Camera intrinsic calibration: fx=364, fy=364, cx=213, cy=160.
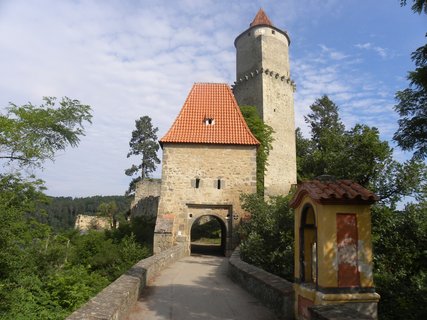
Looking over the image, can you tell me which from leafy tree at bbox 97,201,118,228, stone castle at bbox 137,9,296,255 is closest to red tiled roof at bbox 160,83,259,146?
stone castle at bbox 137,9,296,255

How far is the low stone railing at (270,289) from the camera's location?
617 centimetres

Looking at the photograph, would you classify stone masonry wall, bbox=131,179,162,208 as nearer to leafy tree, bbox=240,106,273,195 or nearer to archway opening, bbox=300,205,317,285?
leafy tree, bbox=240,106,273,195

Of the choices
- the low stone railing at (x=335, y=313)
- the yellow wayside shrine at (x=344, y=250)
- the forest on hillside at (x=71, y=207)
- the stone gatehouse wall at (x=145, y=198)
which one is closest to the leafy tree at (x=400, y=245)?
the yellow wayside shrine at (x=344, y=250)

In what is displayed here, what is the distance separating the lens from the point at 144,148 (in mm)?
40625

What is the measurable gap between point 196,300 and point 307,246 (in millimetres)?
3086

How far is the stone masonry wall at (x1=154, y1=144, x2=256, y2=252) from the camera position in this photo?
18109 mm

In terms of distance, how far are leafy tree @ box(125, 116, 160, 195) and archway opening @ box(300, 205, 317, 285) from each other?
3442cm

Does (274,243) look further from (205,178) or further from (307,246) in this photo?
(307,246)

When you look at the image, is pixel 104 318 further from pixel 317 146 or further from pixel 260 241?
pixel 317 146

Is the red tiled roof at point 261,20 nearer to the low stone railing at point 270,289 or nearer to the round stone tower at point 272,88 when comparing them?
the round stone tower at point 272,88

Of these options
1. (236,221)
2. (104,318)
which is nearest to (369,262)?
(104,318)

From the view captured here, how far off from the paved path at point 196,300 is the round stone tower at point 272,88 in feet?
66.2

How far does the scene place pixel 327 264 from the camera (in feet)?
17.2

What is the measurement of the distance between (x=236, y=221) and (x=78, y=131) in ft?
34.5
